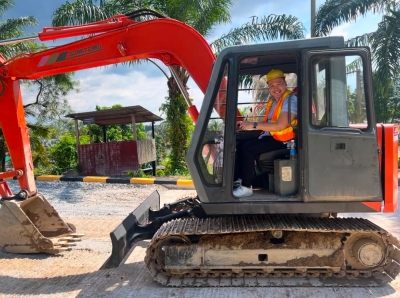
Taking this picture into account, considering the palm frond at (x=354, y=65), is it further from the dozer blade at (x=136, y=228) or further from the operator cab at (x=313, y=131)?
the dozer blade at (x=136, y=228)

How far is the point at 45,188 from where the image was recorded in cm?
966

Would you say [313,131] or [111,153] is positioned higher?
[313,131]

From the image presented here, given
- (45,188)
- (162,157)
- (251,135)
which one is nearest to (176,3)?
(45,188)

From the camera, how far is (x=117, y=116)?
14.0 m

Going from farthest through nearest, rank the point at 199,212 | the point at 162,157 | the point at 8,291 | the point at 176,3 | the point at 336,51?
1. the point at 162,157
2. the point at 176,3
3. the point at 199,212
4. the point at 8,291
5. the point at 336,51

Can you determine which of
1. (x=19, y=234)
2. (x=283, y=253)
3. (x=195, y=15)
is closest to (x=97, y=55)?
(x=19, y=234)

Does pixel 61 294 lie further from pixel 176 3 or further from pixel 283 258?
pixel 176 3

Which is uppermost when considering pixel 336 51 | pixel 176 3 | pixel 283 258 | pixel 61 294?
pixel 176 3

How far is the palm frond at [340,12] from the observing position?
11.9m

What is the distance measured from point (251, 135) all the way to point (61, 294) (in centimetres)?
258

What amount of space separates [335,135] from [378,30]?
32.5 feet

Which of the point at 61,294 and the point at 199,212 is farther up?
the point at 199,212

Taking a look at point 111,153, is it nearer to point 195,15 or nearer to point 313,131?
point 195,15

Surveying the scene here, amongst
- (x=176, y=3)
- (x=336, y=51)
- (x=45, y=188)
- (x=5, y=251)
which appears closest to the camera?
(x=336, y=51)
